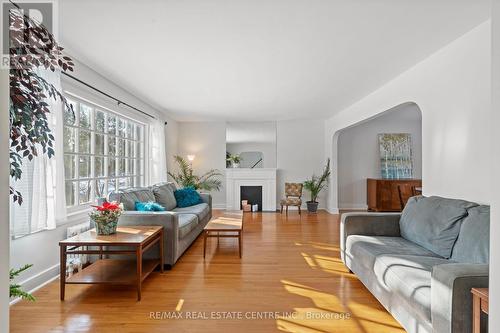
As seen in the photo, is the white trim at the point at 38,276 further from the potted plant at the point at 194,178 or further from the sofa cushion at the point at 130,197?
the potted plant at the point at 194,178

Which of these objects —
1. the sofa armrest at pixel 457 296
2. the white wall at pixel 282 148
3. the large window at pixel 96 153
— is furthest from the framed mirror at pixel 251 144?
the sofa armrest at pixel 457 296

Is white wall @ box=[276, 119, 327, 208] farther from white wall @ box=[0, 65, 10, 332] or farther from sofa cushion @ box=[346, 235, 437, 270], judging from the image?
white wall @ box=[0, 65, 10, 332]

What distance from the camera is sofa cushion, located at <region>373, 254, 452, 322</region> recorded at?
1.70m

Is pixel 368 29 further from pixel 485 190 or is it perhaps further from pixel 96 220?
pixel 96 220

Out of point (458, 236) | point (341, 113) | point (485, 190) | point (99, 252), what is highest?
point (341, 113)

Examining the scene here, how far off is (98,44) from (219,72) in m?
1.40

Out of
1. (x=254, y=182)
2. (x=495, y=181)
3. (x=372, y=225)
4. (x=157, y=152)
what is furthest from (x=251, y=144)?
(x=495, y=181)

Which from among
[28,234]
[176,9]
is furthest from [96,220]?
[176,9]

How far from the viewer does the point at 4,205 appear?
1.04 metres

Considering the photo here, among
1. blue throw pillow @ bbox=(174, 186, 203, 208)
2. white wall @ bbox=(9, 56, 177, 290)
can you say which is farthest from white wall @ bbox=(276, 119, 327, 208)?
white wall @ bbox=(9, 56, 177, 290)

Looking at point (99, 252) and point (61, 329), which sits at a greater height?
point (99, 252)

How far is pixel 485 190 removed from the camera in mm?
2305

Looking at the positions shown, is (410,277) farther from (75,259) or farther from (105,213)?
(75,259)

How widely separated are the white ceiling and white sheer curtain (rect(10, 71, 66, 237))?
820mm
